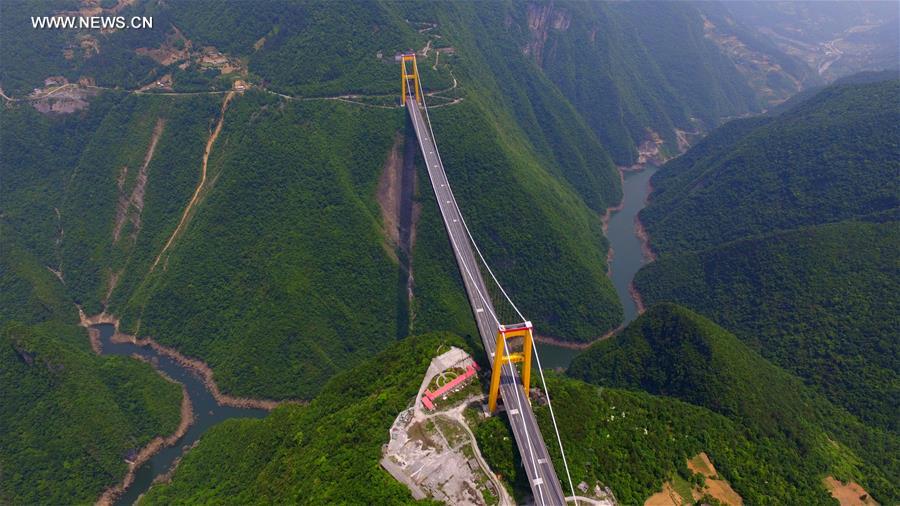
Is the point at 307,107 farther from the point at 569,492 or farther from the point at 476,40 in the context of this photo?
the point at 569,492

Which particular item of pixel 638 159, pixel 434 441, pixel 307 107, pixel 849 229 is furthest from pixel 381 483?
pixel 638 159

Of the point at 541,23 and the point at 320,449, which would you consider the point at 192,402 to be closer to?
the point at 320,449

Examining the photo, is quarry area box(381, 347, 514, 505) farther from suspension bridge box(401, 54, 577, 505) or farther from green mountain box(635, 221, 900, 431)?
green mountain box(635, 221, 900, 431)

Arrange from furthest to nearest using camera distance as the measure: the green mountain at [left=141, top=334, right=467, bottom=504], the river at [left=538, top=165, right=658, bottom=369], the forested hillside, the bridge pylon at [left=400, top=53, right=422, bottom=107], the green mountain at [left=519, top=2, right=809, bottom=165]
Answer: the green mountain at [left=519, top=2, right=809, bottom=165] < the bridge pylon at [left=400, top=53, right=422, bottom=107] < the river at [left=538, top=165, right=658, bottom=369] < the forested hillside < the green mountain at [left=141, top=334, right=467, bottom=504]

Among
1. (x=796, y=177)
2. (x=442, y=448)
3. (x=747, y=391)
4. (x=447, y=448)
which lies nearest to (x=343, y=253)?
(x=442, y=448)

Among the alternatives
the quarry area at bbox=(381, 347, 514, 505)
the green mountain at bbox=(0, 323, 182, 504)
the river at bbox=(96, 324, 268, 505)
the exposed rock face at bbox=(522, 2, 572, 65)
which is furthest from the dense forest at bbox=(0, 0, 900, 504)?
the exposed rock face at bbox=(522, 2, 572, 65)
